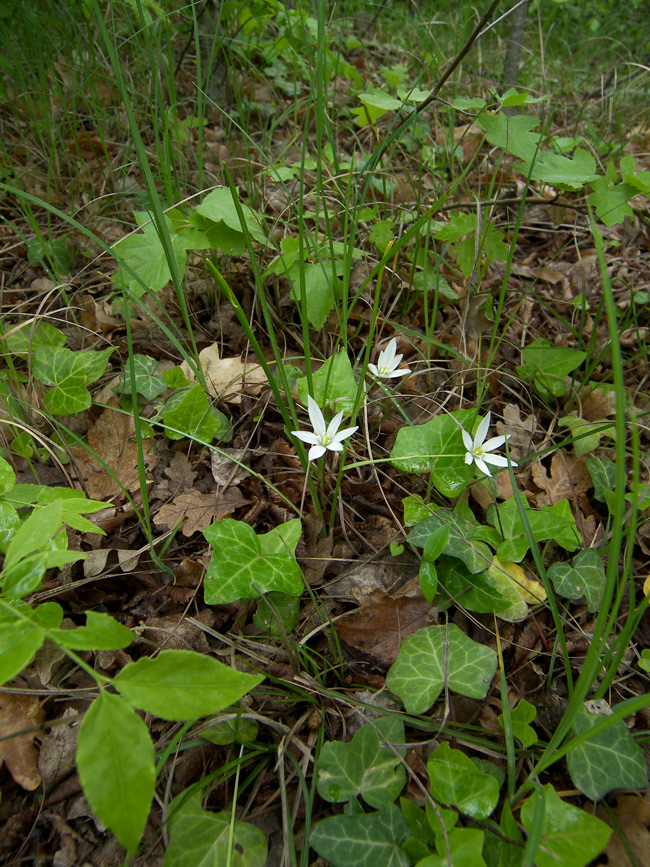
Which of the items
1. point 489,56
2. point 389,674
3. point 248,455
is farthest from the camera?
point 489,56

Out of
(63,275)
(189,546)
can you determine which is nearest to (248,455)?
(189,546)

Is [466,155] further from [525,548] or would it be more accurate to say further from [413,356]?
[525,548]

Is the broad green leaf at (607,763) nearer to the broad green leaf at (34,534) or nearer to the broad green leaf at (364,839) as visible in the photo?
the broad green leaf at (364,839)

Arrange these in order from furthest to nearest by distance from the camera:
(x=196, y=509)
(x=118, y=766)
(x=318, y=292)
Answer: (x=318, y=292) < (x=196, y=509) < (x=118, y=766)

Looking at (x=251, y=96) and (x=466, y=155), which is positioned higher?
(x=251, y=96)

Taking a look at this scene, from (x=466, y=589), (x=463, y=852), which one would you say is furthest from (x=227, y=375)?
(x=463, y=852)

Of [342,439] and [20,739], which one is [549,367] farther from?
[20,739]
